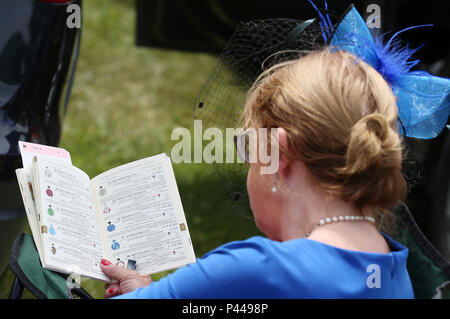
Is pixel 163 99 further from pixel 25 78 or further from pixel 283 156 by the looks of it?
pixel 283 156

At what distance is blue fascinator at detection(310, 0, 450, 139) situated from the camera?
147cm

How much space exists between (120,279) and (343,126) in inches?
26.2

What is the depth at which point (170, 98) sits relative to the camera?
4648mm

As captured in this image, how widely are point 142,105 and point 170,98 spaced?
297mm

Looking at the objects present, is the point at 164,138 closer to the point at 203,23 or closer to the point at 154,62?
the point at 203,23

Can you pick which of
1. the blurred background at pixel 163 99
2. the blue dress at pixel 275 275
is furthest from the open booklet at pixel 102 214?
the blurred background at pixel 163 99

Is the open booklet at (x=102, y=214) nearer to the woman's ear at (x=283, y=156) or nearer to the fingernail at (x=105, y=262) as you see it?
the fingernail at (x=105, y=262)

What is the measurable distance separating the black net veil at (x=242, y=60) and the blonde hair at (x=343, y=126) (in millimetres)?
228

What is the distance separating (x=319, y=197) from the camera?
4.32 ft

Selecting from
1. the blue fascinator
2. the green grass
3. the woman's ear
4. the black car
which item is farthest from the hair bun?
the green grass

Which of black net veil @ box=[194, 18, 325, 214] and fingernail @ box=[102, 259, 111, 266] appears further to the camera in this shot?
black net veil @ box=[194, 18, 325, 214]

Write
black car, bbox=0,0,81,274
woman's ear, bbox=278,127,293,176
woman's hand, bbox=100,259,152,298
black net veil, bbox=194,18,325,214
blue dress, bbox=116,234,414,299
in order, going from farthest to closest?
black car, bbox=0,0,81,274 → black net veil, bbox=194,18,325,214 → woman's hand, bbox=100,259,152,298 → woman's ear, bbox=278,127,293,176 → blue dress, bbox=116,234,414,299

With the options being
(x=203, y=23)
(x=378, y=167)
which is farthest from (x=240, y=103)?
(x=203, y=23)

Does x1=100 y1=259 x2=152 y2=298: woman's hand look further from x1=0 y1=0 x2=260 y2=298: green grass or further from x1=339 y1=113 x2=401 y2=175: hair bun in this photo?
x1=0 y1=0 x2=260 y2=298: green grass
